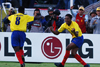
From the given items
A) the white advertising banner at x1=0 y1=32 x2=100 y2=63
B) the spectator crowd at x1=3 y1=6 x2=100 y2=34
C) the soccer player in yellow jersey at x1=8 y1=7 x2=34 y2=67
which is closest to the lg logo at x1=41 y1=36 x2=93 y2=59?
the white advertising banner at x1=0 y1=32 x2=100 y2=63

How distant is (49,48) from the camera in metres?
10.4

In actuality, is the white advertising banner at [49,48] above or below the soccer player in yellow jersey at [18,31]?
below

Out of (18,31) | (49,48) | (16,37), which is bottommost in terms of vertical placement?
(49,48)

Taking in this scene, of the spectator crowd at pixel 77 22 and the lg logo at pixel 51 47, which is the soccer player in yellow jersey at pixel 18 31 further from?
the lg logo at pixel 51 47

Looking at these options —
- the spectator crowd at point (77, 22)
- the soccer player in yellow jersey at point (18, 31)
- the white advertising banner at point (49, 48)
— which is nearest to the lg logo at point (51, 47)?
the white advertising banner at point (49, 48)

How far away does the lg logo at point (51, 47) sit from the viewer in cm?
1036

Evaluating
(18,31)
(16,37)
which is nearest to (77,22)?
(18,31)

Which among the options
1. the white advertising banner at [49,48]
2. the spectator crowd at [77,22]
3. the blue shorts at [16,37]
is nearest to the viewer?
the blue shorts at [16,37]

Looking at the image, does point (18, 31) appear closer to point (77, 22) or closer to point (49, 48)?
point (49, 48)

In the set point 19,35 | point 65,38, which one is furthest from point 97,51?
point 19,35

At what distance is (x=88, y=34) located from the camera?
10.3 meters

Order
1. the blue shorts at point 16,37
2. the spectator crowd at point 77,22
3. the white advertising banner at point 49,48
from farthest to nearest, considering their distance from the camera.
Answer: the white advertising banner at point 49,48 < the spectator crowd at point 77,22 < the blue shorts at point 16,37

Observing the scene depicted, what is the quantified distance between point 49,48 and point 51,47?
78 millimetres

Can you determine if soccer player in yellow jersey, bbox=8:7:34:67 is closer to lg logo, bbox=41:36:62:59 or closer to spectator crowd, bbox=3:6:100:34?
spectator crowd, bbox=3:6:100:34
